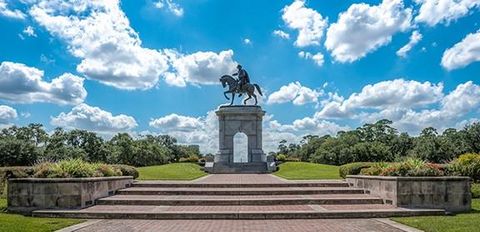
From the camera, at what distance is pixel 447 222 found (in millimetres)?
11203

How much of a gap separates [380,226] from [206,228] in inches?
164

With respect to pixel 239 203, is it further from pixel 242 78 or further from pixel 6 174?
pixel 242 78

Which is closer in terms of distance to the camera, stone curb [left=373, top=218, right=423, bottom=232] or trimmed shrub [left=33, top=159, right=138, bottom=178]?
stone curb [left=373, top=218, right=423, bottom=232]

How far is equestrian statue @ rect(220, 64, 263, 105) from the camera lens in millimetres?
38469

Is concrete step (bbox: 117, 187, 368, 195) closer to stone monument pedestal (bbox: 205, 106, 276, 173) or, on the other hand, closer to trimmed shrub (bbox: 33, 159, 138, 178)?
trimmed shrub (bbox: 33, 159, 138, 178)

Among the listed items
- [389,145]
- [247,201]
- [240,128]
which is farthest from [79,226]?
[389,145]

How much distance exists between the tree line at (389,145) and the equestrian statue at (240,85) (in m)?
33.8

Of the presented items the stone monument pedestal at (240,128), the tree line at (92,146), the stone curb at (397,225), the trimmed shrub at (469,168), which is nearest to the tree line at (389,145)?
the tree line at (92,146)

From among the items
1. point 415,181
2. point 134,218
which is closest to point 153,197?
point 134,218

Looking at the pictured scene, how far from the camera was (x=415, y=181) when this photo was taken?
45.0 ft

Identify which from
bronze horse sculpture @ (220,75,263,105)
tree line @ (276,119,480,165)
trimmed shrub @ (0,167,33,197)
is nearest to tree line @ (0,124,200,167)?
tree line @ (276,119,480,165)

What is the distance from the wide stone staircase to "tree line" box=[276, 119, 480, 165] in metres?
51.8

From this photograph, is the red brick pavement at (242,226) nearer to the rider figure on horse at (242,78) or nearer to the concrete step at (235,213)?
the concrete step at (235,213)

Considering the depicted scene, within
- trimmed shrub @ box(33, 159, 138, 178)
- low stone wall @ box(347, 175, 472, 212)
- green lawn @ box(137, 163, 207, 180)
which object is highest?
trimmed shrub @ box(33, 159, 138, 178)
